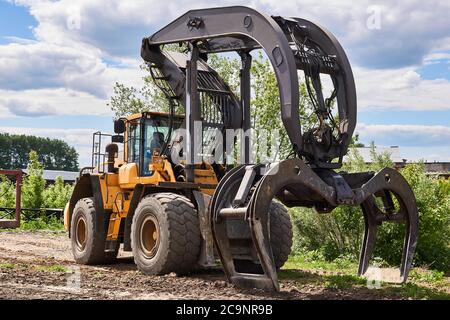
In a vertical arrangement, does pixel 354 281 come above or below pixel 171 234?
below

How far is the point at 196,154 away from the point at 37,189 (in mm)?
20420

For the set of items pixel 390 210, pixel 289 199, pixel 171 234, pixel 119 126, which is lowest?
pixel 171 234

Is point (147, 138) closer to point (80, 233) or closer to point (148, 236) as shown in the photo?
point (148, 236)

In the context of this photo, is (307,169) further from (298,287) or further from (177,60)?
(177,60)

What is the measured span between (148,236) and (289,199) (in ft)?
8.56

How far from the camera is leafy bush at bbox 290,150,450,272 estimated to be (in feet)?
46.7

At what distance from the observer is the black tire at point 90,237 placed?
13.2 m

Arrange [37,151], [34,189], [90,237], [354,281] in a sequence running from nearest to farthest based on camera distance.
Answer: [354,281]
[90,237]
[34,189]
[37,151]

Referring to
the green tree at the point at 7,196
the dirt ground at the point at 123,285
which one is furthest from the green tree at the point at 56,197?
the dirt ground at the point at 123,285

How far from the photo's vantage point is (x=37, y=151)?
97.7m

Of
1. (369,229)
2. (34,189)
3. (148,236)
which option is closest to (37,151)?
(34,189)

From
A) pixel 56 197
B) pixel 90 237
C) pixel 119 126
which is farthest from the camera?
pixel 56 197

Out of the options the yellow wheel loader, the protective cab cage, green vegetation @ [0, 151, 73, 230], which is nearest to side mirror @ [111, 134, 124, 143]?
the yellow wheel loader

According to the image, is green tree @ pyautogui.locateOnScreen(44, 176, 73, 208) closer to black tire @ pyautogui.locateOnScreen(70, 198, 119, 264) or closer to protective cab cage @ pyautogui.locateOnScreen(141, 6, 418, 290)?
black tire @ pyautogui.locateOnScreen(70, 198, 119, 264)
